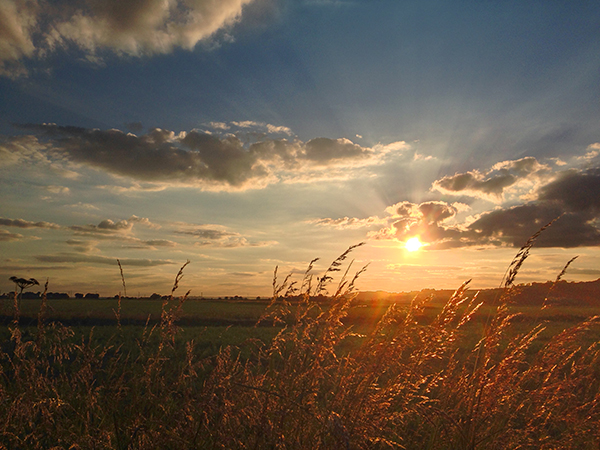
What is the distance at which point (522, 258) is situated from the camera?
2.96m

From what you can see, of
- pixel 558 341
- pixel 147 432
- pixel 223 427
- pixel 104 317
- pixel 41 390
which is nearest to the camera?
pixel 147 432

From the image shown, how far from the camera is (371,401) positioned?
273 centimetres

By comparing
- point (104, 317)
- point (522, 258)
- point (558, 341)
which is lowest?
point (104, 317)

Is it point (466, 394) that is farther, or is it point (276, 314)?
point (466, 394)

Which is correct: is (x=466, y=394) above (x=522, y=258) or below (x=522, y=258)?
below

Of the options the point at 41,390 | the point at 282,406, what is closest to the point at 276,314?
the point at 282,406

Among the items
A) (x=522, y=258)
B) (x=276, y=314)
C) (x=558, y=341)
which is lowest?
(x=558, y=341)

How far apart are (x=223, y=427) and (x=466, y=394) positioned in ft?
7.07

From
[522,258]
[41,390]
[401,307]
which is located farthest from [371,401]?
[41,390]

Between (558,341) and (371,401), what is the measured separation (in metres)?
1.74

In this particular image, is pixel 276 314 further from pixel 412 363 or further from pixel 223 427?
pixel 412 363

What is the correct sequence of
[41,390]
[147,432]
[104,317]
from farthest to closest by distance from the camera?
[104,317]
[41,390]
[147,432]

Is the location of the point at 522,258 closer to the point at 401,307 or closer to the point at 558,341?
the point at 558,341

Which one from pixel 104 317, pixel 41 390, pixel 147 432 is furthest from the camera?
pixel 104 317
